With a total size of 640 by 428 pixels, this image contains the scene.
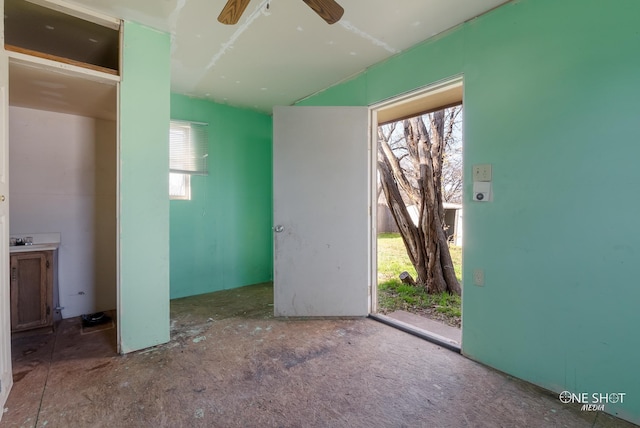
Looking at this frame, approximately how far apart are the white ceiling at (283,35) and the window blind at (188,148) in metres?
0.48

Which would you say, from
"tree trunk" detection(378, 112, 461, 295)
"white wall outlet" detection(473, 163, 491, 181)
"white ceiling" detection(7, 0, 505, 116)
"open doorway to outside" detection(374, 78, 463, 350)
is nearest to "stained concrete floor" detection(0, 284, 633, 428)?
"open doorway to outside" detection(374, 78, 463, 350)

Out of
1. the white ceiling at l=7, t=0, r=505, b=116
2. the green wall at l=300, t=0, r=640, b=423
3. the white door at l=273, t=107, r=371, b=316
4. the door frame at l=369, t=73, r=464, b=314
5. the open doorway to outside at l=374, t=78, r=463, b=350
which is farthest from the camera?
the open doorway to outside at l=374, t=78, r=463, b=350

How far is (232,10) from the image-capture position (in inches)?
53.6

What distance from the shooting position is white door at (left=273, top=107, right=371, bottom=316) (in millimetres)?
2689

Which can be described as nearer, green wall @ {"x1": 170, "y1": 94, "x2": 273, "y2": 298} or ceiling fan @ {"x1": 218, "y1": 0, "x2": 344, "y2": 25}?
ceiling fan @ {"x1": 218, "y1": 0, "x2": 344, "y2": 25}

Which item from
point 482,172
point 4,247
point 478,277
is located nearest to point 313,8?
point 482,172

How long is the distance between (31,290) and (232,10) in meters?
2.55

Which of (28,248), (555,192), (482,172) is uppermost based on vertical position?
(482,172)

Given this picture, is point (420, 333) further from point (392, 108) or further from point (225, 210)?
point (225, 210)

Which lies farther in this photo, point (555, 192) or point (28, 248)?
point (28, 248)

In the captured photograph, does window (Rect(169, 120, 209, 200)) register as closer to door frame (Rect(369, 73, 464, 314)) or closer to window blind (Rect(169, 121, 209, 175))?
window blind (Rect(169, 121, 209, 175))

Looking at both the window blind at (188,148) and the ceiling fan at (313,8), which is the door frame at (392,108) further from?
the window blind at (188,148)

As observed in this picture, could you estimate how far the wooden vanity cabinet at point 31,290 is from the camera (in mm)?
2195

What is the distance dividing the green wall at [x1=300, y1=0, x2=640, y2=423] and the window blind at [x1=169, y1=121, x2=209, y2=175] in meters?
2.68
